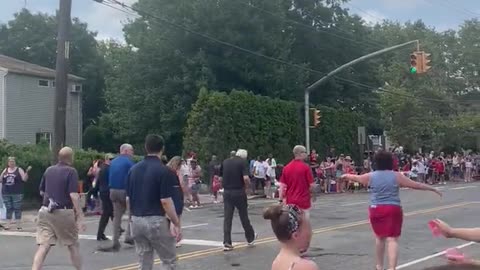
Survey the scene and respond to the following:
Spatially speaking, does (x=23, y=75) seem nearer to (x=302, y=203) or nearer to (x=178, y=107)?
(x=178, y=107)

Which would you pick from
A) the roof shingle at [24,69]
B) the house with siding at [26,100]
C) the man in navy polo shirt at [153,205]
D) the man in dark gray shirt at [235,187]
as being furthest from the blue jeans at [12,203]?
the roof shingle at [24,69]

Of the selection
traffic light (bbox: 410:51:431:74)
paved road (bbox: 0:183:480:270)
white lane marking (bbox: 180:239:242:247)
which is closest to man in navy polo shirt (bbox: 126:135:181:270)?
paved road (bbox: 0:183:480:270)

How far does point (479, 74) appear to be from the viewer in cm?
7850

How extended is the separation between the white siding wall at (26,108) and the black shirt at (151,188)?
38654mm

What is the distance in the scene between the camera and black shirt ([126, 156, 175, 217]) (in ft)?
27.9

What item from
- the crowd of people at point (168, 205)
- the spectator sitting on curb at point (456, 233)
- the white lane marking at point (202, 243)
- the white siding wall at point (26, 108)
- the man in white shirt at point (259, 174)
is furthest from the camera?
the white siding wall at point (26, 108)

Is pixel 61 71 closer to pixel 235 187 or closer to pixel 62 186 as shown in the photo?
pixel 235 187

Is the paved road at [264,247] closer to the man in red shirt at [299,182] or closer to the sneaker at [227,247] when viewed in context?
the sneaker at [227,247]

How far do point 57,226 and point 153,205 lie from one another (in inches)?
91.6

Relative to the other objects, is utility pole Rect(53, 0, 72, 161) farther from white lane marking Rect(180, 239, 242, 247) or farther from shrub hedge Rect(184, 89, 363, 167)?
shrub hedge Rect(184, 89, 363, 167)

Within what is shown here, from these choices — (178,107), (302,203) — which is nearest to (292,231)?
(302,203)

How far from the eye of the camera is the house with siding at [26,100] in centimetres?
4559

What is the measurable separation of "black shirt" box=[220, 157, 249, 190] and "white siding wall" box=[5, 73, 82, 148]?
112ft

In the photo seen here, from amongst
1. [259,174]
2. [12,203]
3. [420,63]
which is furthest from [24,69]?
[12,203]
